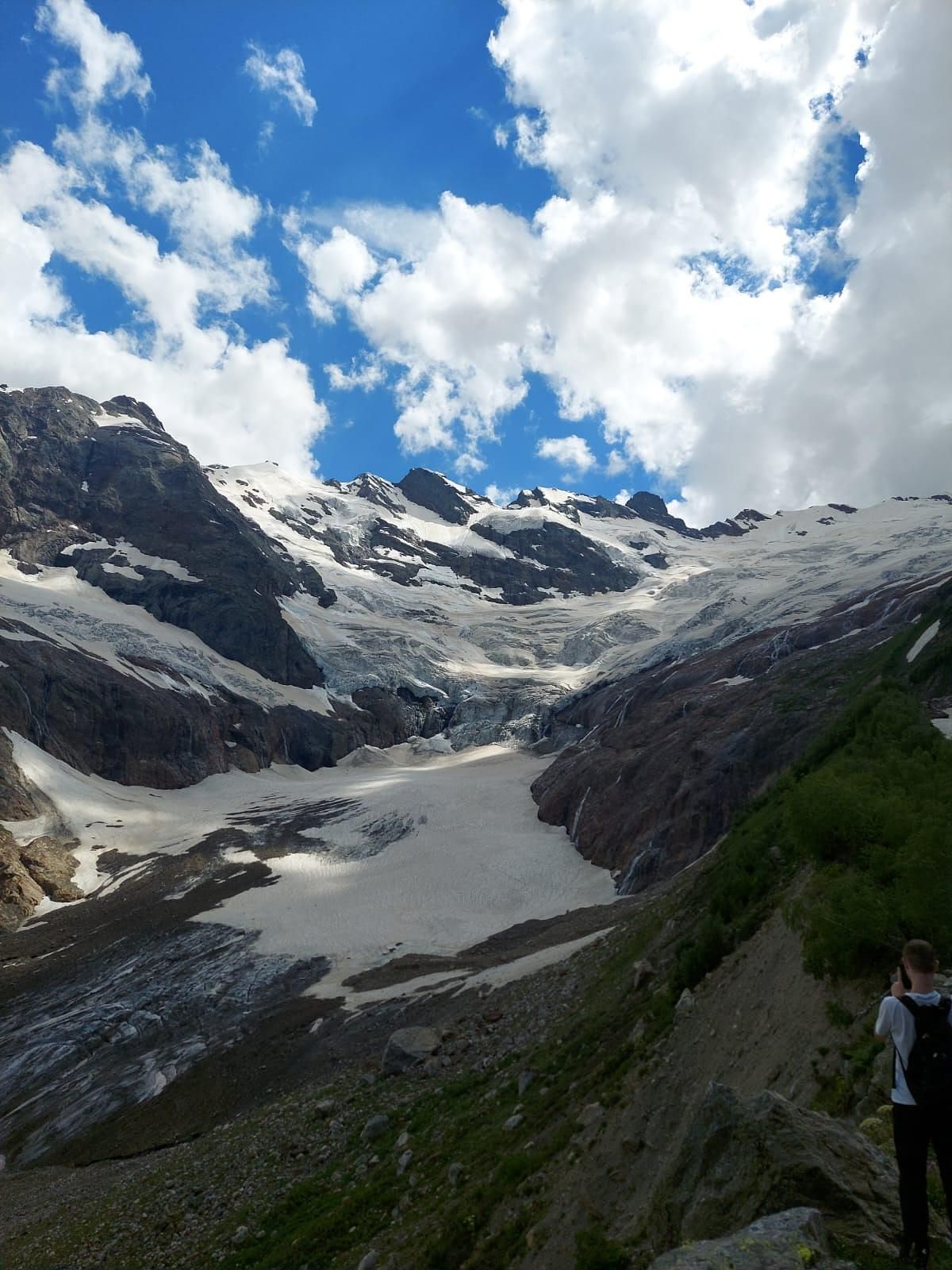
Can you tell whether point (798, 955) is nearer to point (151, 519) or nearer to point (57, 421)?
point (151, 519)

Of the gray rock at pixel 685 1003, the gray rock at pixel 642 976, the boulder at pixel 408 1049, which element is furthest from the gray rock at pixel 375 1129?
the gray rock at pixel 685 1003

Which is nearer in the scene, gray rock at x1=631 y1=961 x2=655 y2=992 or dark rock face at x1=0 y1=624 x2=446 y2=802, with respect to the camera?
gray rock at x1=631 y1=961 x2=655 y2=992

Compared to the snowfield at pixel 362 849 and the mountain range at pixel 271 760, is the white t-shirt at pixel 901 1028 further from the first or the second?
the snowfield at pixel 362 849

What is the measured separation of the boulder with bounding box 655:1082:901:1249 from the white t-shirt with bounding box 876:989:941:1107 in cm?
75

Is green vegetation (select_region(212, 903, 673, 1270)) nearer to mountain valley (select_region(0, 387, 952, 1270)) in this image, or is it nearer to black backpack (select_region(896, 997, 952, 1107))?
mountain valley (select_region(0, 387, 952, 1270))

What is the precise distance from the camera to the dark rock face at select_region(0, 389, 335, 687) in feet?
447

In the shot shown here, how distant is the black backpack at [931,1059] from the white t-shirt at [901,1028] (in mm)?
26

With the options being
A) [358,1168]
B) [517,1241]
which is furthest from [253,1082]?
[517,1241]

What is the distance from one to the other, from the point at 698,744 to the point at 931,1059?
5259 cm

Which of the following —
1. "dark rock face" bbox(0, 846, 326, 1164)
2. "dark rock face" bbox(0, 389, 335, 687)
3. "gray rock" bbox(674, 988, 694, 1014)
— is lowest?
"dark rock face" bbox(0, 846, 326, 1164)

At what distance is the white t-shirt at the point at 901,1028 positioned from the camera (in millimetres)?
5367

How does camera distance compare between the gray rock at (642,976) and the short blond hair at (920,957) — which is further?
the gray rock at (642,976)

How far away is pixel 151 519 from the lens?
156 meters

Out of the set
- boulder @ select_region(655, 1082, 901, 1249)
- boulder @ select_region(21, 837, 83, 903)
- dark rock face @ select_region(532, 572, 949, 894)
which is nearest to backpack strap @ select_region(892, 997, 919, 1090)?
boulder @ select_region(655, 1082, 901, 1249)
